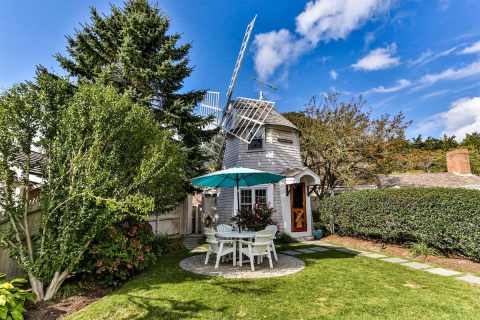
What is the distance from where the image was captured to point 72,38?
9.20 m

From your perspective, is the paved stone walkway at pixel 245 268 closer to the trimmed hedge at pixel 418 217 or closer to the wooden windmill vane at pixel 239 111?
the trimmed hedge at pixel 418 217

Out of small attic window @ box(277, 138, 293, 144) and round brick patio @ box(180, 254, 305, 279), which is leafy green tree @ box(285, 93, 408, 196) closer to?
small attic window @ box(277, 138, 293, 144)

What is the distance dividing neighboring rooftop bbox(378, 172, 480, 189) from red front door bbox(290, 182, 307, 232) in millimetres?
7008

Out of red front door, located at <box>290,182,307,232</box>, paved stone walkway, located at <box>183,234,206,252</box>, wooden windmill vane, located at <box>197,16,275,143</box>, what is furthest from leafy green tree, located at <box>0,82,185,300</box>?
red front door, located at <box>290,182,307,232</box>

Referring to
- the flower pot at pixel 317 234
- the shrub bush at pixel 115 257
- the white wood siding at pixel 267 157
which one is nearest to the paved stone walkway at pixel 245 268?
the shrub bush at pixel 115 257

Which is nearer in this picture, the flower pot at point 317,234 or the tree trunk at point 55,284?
the tree trunk at point 55,284

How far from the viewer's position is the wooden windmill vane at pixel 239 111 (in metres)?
11.4

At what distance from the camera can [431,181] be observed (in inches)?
627

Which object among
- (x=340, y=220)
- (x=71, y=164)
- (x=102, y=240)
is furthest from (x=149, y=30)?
(x=340, y=220)

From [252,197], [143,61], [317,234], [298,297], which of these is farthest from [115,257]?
[317,234]

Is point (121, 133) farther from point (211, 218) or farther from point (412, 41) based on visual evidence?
point (412, 41)

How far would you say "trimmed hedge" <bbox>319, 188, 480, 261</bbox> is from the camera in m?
6.11

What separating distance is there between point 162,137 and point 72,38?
275 inches

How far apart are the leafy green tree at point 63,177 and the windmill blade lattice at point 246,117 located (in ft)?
22.8
